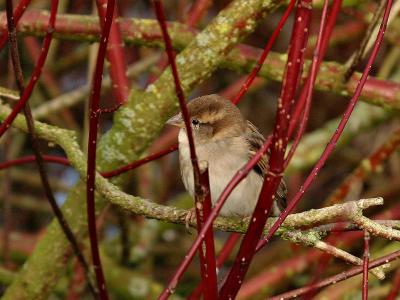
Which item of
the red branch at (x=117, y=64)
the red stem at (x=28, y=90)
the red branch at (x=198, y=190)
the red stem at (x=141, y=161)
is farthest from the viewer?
the red branch at (x=117, y=64)

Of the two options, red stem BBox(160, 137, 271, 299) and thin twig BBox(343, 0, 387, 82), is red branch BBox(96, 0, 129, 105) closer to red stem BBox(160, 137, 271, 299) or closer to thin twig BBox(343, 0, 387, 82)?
thin twig BBox(343, 0, 387, 82)

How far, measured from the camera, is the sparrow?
272 cm

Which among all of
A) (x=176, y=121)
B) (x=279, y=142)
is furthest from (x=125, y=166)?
(x=279, y=142)

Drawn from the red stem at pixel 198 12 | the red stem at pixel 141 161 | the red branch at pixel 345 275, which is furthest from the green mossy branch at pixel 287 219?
the red stem at pixel 198 12

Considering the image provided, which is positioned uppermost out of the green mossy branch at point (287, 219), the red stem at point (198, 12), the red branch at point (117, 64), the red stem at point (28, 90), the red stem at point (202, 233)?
the red stem at point (198, 12)

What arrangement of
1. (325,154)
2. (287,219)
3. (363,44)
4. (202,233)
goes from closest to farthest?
(202,233) < (325,154) < (287,219) < (363,44)

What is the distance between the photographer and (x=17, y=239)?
409cm

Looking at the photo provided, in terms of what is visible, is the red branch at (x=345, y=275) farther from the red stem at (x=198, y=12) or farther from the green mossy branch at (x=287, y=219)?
the red stem at (x=198, y=12)

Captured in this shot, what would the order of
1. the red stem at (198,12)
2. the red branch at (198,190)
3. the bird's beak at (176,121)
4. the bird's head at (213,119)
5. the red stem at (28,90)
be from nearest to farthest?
the red branch at (198,190), the red stem at (28,90), the bird's beak at (176,121), the bird's head at (213,119), the red stem at (198,12)

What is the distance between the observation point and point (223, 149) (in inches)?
110

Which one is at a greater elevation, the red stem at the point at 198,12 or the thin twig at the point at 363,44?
the red stem at the point at 198,12

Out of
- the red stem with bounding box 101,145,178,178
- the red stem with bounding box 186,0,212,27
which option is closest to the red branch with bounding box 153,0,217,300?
the red stem with bounding box 101,145,178,178

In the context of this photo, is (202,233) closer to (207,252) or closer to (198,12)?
(207,252)

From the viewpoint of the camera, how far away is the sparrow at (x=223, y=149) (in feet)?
8.91
